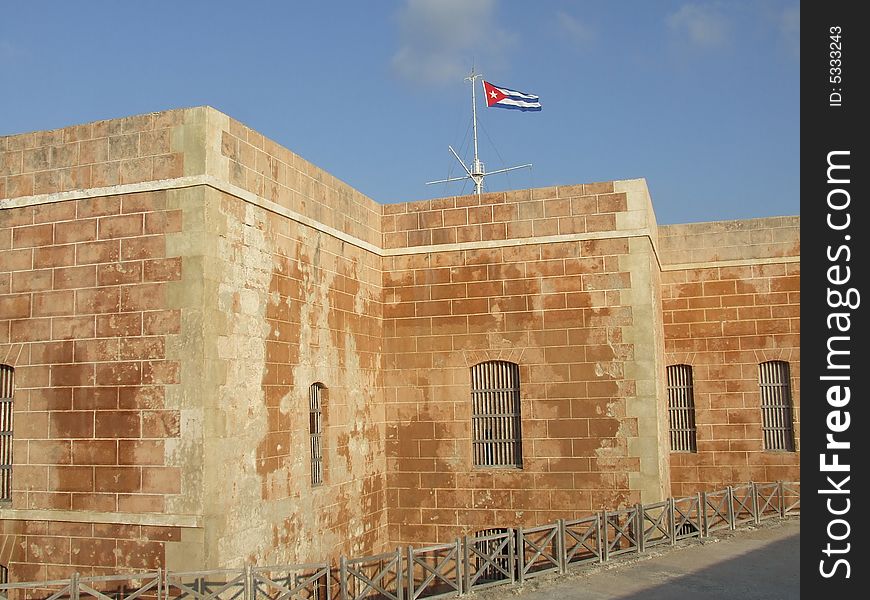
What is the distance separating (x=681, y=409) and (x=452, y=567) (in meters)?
6.77

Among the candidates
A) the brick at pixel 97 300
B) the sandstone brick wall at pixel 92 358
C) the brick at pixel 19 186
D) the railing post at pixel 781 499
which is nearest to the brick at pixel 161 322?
the sandstone brick wall at pixel 92 358

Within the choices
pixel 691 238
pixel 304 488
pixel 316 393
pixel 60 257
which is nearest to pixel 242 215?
pixel 60 257

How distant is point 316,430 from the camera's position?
40.7 ft

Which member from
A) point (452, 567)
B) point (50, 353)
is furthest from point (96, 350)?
point (452, 567)

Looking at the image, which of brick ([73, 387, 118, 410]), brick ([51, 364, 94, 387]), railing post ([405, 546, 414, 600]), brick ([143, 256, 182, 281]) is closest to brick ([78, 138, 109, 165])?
brick ([143, 256, 182, 281])

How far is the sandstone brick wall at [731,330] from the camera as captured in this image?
56.2 feet

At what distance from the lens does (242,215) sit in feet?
34.8

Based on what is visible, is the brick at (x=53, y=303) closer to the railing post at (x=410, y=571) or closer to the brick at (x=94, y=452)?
the brick at (x=94, y=452)

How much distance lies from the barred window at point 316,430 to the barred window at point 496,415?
3065 mm

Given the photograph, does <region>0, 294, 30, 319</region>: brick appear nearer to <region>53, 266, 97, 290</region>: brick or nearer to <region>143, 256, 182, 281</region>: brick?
<region>53, 266, 97, 290</region>: brick

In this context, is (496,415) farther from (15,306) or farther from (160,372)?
(15,306)

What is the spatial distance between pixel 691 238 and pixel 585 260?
5.12 meters

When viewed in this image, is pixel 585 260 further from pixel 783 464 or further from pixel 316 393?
pixel 783 464

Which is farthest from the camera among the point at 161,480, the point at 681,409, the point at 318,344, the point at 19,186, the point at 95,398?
the point at 681,409
